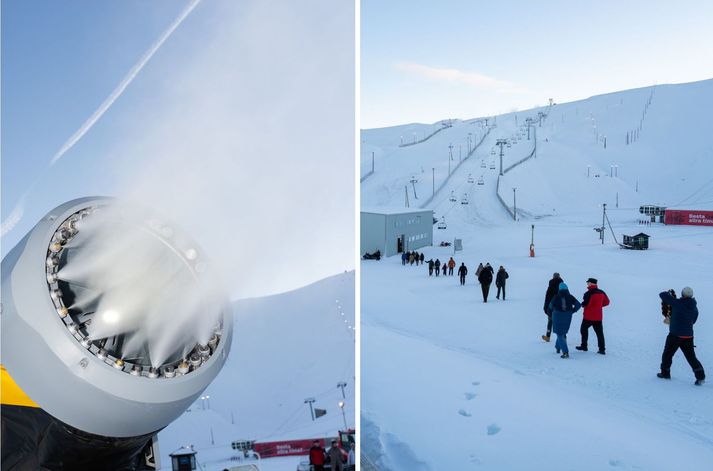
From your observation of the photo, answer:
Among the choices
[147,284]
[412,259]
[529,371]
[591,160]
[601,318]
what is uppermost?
[591,160]

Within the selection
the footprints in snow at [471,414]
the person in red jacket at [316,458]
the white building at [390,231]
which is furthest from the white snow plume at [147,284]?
the white building at [390,231]

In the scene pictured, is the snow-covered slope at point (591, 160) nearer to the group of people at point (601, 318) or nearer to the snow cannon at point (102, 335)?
the group of people at point (601, 318)

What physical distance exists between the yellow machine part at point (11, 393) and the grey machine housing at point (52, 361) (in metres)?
0.02

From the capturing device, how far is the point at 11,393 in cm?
129

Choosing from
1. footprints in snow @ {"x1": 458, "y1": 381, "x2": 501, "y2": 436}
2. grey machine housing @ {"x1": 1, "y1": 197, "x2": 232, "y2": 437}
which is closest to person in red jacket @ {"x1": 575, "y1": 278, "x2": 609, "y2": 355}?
footprints in snow @ {"x1": 458, "y1": 381, "x2": 501, "y2": 436}

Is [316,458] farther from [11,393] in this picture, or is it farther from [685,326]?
[11,393]

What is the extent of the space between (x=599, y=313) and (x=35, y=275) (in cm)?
498

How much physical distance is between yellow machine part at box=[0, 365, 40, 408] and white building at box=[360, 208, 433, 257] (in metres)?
19.7

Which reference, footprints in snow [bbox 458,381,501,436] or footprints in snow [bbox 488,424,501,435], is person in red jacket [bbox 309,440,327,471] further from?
footprints in snow [bbox 488,424,501,435]

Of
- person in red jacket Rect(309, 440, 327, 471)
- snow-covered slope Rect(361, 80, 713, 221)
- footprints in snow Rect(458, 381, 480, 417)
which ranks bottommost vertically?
person in red jacket Rect(309, 440, 327, 471)

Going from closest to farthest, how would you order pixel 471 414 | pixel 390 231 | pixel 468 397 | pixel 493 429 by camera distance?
pixel 493 429 → pixel 471 414 → pixel 468 397 → pixel 390 231

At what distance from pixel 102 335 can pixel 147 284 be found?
0.20 metres

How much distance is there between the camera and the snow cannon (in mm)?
1257

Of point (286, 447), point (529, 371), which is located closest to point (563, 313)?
point (529, 371)
